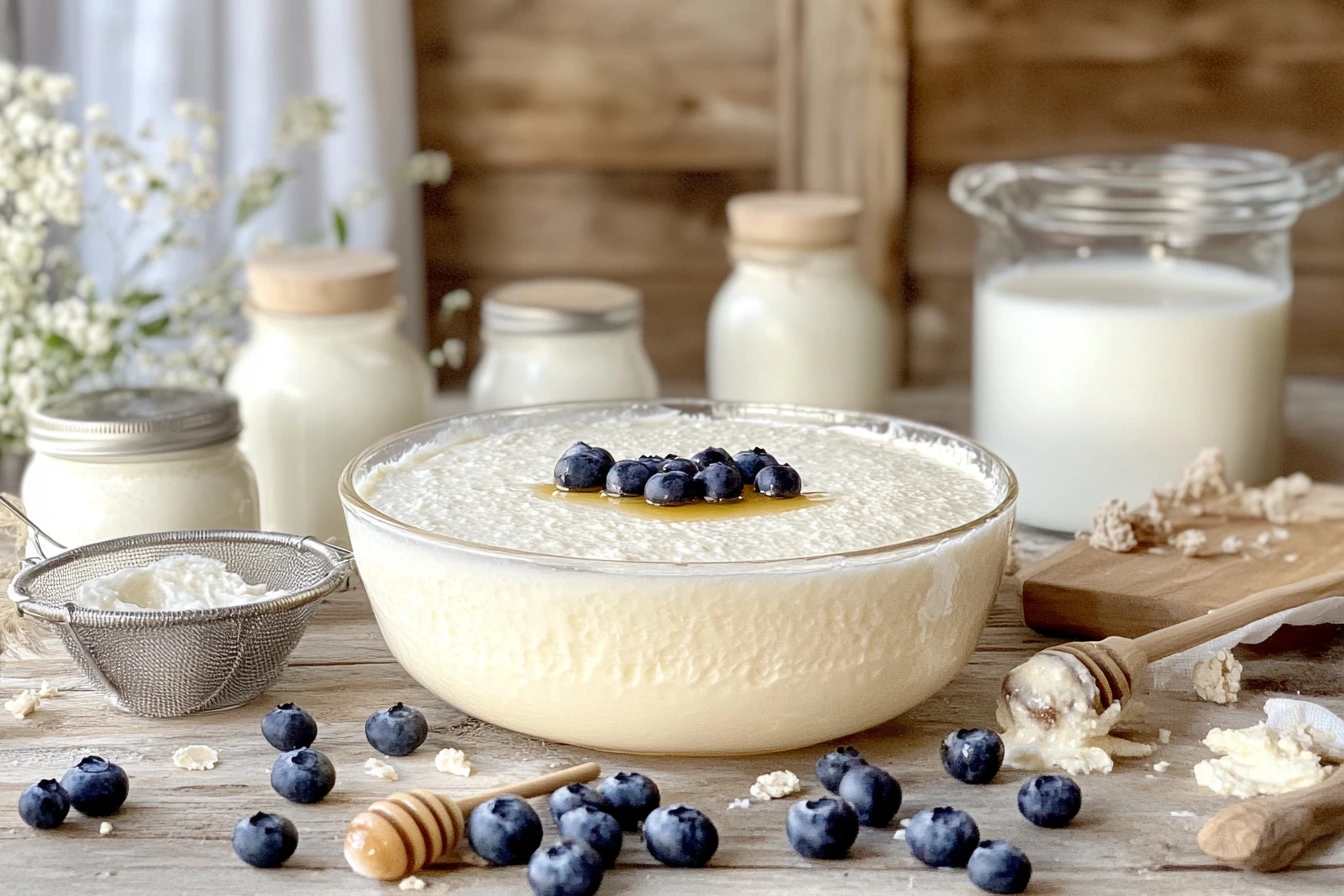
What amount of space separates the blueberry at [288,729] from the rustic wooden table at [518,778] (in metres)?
0.02

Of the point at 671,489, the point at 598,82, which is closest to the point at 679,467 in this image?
the point at 671,489

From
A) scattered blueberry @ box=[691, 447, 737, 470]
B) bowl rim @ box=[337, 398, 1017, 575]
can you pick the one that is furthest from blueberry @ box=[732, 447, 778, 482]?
bowl rim @ box=[337, 398, 1017, 575]

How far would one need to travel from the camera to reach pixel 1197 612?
3.96 ft

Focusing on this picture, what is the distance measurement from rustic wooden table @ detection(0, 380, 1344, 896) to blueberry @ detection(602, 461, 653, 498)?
0.61 feet

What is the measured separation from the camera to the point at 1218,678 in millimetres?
1114

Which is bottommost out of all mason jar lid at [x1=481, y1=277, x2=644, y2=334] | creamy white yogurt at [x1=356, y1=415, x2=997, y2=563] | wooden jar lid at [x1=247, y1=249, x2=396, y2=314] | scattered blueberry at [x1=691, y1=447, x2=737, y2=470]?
creamy white yogurt at [x1=356, y1=415, x2=997, y2=563]

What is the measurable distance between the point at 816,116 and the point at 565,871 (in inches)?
62.8

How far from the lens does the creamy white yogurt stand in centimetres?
100

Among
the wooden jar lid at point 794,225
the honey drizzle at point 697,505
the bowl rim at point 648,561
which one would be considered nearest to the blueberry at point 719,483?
the honey drizzle at point 697,505

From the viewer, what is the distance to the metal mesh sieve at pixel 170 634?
1046 millimetres

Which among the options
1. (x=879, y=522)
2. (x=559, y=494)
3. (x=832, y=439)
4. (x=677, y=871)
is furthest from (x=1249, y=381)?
(x=677, y=871)

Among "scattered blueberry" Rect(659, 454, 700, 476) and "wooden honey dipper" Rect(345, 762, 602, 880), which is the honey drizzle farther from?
"wooden honey dipper" Rect(345, 762, 602, 880)

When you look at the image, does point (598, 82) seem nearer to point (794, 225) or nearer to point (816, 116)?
point (816, 116)

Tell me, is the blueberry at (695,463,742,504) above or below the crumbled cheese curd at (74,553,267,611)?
above
